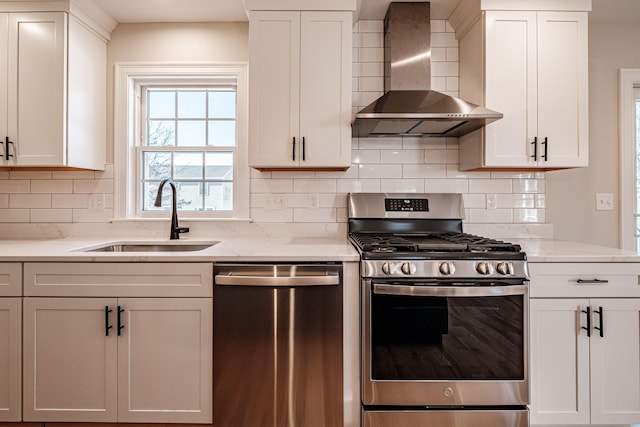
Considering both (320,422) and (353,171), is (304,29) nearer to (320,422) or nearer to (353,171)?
(353,171)

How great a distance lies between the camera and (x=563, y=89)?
207 cm

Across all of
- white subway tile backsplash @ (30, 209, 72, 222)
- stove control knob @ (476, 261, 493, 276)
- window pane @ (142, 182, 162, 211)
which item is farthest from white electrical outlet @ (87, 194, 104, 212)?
stove control knob @ (476, 261, 493, 276)

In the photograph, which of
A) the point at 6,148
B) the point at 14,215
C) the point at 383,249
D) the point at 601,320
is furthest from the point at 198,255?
the point at 601,320

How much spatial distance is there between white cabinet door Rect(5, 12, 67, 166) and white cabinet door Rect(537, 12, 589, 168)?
108 inches

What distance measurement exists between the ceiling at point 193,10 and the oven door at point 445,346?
66.8 inches

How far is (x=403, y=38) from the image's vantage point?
2186mm

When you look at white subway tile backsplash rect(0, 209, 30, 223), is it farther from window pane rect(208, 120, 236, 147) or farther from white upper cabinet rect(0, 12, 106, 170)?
window pane rect(208, 120, 236, 147)

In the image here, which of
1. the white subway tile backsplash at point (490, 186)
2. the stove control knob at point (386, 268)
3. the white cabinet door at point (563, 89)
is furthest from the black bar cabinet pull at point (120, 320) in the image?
the white cabinet door at point (563, 89)

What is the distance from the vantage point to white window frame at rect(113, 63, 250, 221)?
2406mm

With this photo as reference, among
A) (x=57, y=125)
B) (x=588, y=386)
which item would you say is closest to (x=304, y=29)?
(x=57, y=125)

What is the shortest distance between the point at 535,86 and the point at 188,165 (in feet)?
7.33

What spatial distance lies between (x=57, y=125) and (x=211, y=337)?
1.53m

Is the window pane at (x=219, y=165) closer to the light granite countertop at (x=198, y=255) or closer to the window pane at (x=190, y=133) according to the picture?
the window pane at (x=190, y=133)

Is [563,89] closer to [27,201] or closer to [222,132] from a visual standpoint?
[222,132]
